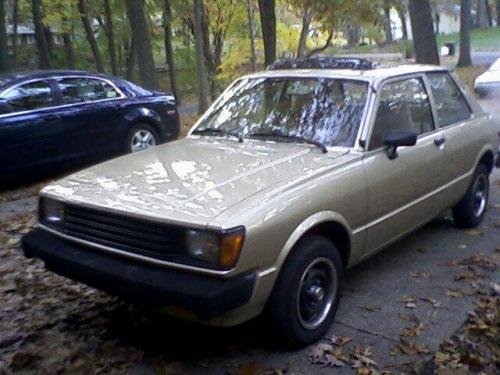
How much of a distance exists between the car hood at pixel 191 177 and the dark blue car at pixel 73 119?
4.05 meters

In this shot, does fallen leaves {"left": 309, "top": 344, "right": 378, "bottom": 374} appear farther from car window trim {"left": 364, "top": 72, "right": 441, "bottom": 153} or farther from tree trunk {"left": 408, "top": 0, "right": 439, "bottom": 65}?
tree trunk {"left": 408, "top": 0, "right": 439, "bottom": 65}

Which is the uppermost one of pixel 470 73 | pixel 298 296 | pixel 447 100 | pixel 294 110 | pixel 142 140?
pixel 294 110

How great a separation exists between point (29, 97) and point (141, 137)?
1.85 m

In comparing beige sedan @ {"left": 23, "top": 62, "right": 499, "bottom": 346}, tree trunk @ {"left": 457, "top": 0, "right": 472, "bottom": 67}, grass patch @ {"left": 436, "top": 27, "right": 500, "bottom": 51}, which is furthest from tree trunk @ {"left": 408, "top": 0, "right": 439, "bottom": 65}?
grass patch @ {"left": 436, "top": 27, "right": 500, "bottom": 51}

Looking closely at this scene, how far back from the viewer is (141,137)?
10.2m

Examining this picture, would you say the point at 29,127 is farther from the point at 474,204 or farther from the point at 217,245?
the point at 217,245

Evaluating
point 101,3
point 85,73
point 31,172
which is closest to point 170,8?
point 101,3

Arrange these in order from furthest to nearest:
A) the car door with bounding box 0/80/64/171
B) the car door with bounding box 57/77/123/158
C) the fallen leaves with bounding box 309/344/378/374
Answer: the car door with bounding box 57/77/123/158
the car door with bounding box 0/80/64/171
the fallen leaves with bounding box 309/344/378/374

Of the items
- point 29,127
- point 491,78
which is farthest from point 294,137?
point 491,78

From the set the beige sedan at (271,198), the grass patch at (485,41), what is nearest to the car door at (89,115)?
the beige sedan at (271,198)

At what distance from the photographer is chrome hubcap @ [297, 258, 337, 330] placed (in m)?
4.27

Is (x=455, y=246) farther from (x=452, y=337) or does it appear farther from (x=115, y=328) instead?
(x=115, y=328)

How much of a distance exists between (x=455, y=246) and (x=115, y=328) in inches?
130

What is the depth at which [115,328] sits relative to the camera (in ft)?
15.1
